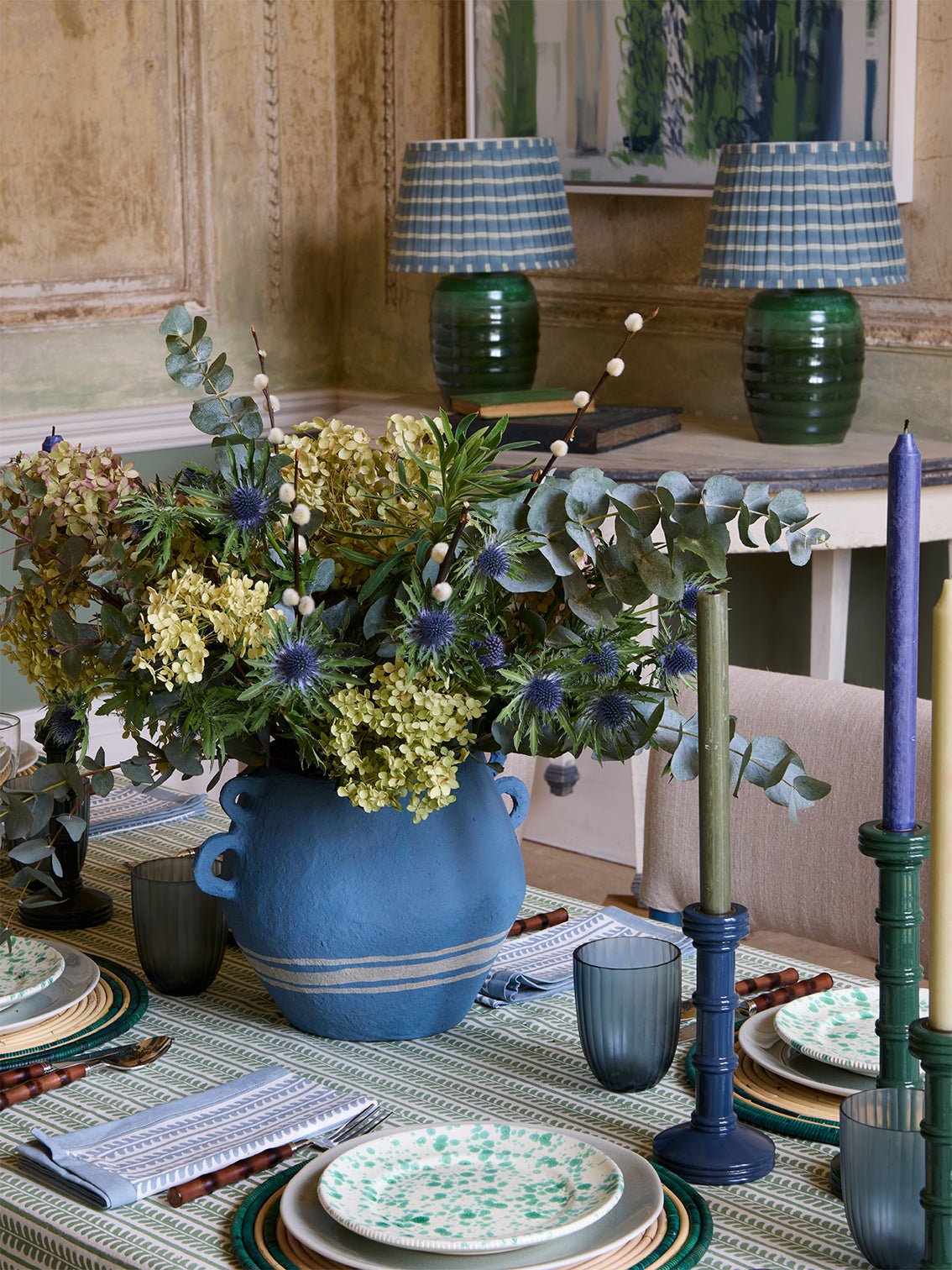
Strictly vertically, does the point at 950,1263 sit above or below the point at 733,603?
above

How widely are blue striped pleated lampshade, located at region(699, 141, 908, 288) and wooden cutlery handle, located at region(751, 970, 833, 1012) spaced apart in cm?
157

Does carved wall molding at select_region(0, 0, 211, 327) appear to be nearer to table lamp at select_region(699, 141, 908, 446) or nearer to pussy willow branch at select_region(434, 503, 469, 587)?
table lamp at select_region(699, 141, 908, 446)

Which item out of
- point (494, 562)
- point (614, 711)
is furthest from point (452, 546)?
point (614, 711)

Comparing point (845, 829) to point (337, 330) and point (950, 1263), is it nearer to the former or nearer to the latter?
point (950, 1263)

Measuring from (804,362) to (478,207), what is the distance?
0.65 m

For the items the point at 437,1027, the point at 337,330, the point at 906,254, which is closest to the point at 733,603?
the point at 906,254

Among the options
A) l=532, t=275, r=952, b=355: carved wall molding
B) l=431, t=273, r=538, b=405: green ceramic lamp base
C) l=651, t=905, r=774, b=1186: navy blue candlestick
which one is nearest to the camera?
l=651, t=905, r=774, b=1186: navy blue candlestick

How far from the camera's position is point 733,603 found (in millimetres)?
3336

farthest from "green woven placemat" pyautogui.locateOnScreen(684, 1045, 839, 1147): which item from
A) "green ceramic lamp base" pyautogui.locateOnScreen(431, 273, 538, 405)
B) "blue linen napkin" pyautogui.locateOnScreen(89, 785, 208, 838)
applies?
"green ceramic lamp base" pyautogui.locateOnScreen(431, 273, 538, 405)

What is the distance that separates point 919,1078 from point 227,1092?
0.44 m

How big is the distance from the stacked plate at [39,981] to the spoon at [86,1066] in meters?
0.06

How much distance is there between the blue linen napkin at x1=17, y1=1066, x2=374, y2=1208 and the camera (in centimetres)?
92

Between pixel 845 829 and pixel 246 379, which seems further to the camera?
pixel 246 379

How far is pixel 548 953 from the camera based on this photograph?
50.5 inches
